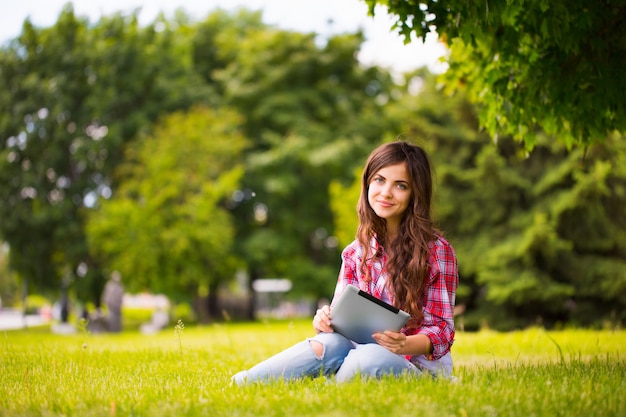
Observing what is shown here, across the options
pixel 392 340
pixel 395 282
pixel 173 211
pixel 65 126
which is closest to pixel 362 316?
pixel 392 340

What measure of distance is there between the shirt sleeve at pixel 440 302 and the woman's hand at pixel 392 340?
18 cm

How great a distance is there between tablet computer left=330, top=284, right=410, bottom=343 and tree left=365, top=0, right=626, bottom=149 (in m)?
2.44

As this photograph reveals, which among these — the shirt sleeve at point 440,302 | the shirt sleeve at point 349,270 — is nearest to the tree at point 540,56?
the shirt sleeve at point 440,302

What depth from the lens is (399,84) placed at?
25.8 m

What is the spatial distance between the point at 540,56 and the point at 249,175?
64.2ft

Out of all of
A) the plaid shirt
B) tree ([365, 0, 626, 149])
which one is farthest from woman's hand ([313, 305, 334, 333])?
tree ([365, 0, 626, 149])

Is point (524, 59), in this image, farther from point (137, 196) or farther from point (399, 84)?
point (399, 84)

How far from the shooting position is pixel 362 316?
3.56 meters

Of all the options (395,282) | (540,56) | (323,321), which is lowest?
(323,321)

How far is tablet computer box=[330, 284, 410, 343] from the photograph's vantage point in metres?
3.40

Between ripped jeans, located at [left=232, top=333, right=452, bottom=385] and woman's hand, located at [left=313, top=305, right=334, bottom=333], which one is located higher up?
woman's hand, located at [left=313, top=305, right=334, bottom=333]

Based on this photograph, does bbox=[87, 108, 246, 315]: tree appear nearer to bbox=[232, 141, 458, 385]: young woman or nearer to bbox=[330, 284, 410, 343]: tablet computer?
bbox=[232, 141, 458, 385]: young woman

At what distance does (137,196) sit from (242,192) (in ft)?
15.7

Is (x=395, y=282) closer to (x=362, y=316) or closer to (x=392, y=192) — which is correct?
(x=362, y=316)
